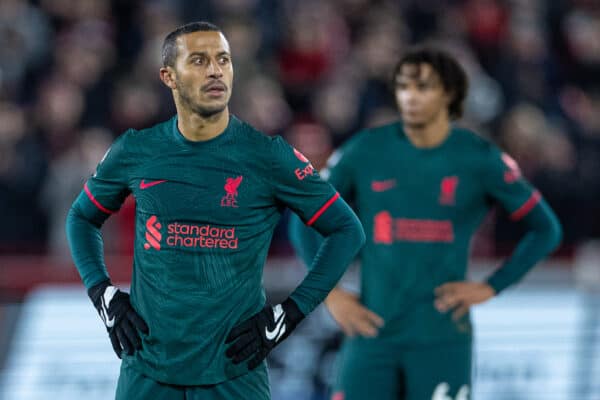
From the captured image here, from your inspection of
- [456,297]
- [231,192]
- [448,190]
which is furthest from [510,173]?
[231,192]

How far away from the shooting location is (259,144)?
156 inches

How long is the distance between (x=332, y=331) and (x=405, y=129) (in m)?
2.50

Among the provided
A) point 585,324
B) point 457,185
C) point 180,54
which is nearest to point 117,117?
point 585,324

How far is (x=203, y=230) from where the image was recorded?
12.7 ft

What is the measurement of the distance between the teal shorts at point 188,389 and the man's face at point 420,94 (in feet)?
5.88

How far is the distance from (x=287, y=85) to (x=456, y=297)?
5.87 m

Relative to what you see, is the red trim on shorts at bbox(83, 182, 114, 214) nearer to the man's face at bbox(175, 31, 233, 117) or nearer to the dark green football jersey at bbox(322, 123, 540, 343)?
the man's face at bbox(175, 31, 233, 117)

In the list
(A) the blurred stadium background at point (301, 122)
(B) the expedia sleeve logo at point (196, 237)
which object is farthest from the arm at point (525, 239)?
(A) the blurred stadium background at point (301, 122)

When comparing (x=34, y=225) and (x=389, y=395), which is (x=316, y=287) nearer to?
(x=389, y=395)

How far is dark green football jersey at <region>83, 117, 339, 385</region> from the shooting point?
3852 mm

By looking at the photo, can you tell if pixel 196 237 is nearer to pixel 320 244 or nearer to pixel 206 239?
pixel 206 239

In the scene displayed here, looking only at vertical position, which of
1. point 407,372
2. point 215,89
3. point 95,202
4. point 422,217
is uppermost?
point 215,89

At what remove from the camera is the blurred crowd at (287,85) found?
9305 millimetres

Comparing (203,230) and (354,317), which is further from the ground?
(203,230)
